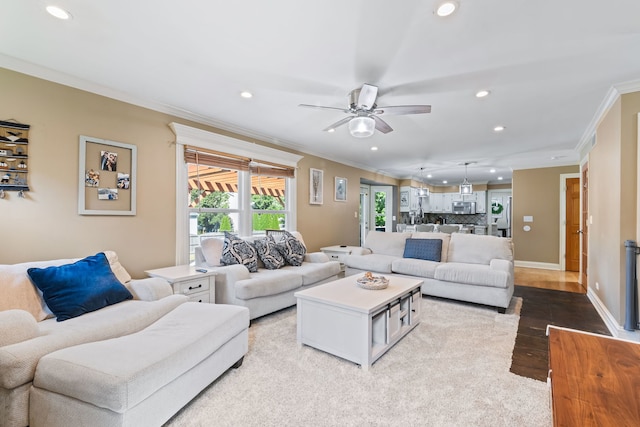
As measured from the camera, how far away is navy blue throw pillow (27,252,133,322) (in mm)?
2061

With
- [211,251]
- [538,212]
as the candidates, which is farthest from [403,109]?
[538,212]

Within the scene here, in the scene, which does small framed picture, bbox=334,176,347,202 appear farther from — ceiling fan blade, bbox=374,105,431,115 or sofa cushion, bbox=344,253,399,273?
ceiling fan blade, bbox=374,105,431,115

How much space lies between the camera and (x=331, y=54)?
7.36ft

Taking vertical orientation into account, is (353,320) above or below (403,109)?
below

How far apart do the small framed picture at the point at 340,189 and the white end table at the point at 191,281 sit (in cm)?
357

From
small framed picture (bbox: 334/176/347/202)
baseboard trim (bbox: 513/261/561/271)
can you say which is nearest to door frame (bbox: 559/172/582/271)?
baseboard trim (bbox: 513/261/561/271)

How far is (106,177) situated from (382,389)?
10.3 ft

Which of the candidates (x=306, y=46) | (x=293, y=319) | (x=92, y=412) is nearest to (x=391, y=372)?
(x=293, y=319)

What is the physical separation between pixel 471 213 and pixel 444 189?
4.54 feet

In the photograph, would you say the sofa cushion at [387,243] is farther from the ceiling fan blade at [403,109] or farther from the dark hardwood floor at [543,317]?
the ceiling fan blade at [403,109]

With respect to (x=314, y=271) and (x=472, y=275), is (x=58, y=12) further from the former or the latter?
(x=472, y=275)

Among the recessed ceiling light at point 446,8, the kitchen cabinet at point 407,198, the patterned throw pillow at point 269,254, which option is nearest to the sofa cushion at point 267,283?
the patterned throw pillow at point 269,254

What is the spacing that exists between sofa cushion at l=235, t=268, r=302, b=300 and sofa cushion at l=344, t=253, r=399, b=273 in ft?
4.42

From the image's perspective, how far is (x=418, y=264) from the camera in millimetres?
4164
